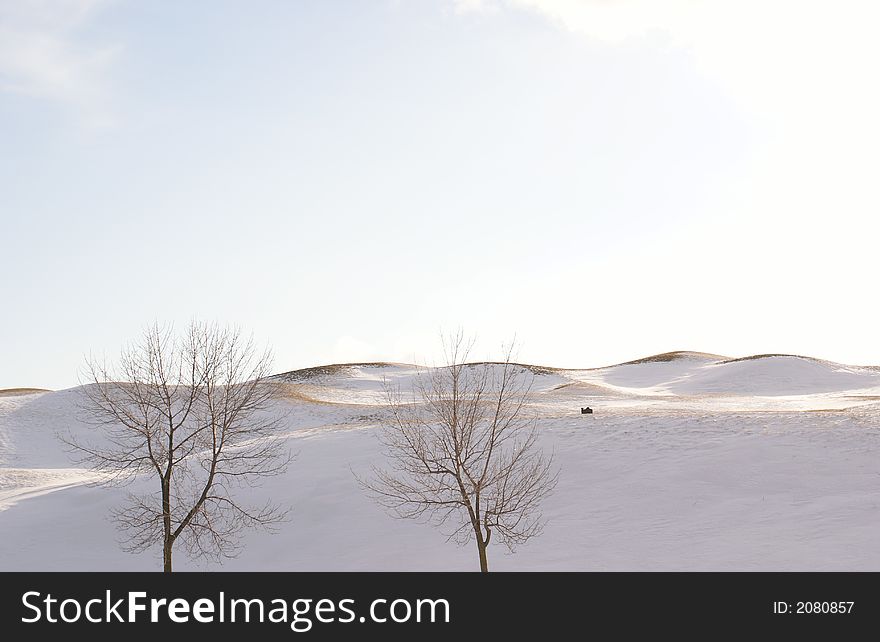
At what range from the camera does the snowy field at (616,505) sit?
20186 millimetres

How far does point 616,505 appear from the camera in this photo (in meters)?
24.0

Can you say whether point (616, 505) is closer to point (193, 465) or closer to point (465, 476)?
point (465, 476)

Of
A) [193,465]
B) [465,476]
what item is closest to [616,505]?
[465,476]

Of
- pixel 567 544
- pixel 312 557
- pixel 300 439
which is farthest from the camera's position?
pixel 300 439

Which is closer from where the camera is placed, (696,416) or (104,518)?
(104,518)

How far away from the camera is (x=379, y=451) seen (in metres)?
31.6

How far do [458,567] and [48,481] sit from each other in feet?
78.1

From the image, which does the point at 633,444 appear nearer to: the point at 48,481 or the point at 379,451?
the point at 379,451

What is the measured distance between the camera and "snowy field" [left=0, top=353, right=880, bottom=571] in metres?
20.2

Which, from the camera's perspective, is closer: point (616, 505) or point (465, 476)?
point (616, 505)
